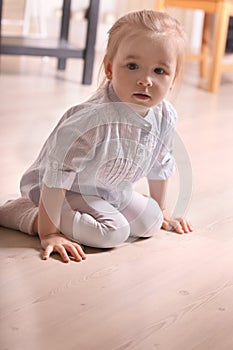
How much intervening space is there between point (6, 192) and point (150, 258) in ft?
1.54

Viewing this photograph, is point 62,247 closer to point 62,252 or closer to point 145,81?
point 62,252

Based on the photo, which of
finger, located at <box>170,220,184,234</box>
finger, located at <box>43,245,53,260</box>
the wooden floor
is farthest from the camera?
finger, located at <box>170,220,184,234</box>

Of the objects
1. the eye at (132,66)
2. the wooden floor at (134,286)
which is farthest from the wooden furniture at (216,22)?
the eye at (132,66)

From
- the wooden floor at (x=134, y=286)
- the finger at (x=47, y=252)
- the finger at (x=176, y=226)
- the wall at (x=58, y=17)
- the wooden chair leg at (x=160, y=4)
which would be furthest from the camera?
the wall at (x=58, y=17)

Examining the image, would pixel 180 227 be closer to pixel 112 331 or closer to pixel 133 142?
pixel 133 142

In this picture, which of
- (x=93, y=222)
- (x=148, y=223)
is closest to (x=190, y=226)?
(x=148, y=223)

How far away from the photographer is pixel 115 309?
1.21 m

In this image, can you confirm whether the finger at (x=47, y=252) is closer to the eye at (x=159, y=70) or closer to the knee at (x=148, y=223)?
the knee at (x=148, y=223)

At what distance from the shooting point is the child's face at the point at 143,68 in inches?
55.9

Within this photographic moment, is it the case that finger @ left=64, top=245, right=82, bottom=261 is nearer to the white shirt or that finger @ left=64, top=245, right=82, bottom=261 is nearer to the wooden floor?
the wooden floor

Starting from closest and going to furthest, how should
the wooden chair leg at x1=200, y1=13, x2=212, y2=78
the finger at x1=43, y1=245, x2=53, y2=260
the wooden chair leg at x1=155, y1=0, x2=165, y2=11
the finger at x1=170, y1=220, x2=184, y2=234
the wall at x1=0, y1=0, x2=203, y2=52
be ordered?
the finger at x1=43, y1=245, x2=53, y2=260, the finger at x1=170, y1=220, x2=184, y2=234, the wooden chair leg at x1=155, y1=0, x2=165, y2=11, the wooden chair leg at x1=200, y1=13, x2=212, y2=78, the wall at x1=0, y1=0, x2=203, y2=52

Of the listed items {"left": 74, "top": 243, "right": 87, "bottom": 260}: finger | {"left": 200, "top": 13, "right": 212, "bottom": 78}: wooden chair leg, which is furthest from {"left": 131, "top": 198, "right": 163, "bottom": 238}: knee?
{"left": 200, "top": 13, "right": 212, "bottom": 78}: wooden chair leg

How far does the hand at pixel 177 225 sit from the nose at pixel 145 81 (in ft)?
1.17

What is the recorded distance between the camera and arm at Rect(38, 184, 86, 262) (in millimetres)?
1408
